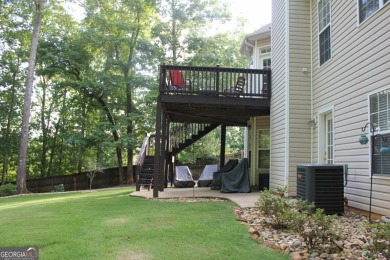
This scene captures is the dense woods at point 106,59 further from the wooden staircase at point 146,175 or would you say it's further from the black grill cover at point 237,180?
the black grill cover at point 237,180

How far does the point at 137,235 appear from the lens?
3893mm

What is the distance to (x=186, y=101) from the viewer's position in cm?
854

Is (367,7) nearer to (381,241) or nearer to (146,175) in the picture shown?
(381,241)

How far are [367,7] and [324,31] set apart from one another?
165 centimetres

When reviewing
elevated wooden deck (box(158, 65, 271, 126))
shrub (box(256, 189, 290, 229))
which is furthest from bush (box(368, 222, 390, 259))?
elevated wooden deck (box(158, 65, 271, 126))

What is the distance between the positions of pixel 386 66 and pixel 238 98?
14.7 feet

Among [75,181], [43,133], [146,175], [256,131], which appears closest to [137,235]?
[146,175]

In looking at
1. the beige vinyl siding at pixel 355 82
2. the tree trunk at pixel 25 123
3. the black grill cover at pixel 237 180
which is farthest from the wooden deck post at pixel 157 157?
the tree trunk at pixel 25 123

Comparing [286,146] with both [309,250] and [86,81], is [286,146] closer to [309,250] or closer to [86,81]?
[309,250]

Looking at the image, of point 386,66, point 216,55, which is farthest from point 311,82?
point 216,55

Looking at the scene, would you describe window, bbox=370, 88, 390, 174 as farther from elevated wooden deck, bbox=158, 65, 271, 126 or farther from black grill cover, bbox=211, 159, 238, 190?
black grill cover, bbox=211, 159, 238, 190

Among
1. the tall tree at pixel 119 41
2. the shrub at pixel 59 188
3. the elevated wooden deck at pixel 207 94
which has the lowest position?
the shrub at pixel 59 188

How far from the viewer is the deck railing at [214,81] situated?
28.0ft

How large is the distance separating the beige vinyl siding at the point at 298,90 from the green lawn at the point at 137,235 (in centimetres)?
247
